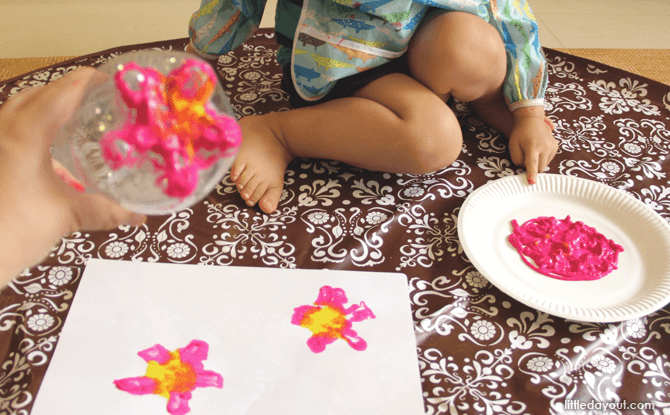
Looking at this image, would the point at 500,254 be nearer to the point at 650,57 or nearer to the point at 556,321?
the point at 556,321

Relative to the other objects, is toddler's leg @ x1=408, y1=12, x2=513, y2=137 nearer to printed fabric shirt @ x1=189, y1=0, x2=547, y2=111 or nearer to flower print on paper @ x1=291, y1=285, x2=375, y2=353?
printed fabric shirt @ x1=189, y1=0, x2=547, y2=111

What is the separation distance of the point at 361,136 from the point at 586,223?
0.90ft

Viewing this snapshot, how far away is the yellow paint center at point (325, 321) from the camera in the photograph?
47 centimetres

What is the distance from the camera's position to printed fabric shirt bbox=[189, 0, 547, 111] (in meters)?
0.59

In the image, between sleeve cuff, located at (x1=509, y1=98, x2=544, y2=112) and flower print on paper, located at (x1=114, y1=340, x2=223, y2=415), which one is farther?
sleeve cuff, located at (x1=509, y1=98, x2=544, y2=112)

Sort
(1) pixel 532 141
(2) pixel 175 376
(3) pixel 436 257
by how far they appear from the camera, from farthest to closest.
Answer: (1) pixel 532 141 < (3) pixel 436 257 < (2) pixel 175 376

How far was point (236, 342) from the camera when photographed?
17.7 inches

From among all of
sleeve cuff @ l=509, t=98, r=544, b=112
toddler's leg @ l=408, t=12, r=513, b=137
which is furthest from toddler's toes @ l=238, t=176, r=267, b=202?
sleeve cuff @ l=509, t=98, r=544, b=112

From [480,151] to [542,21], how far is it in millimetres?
639

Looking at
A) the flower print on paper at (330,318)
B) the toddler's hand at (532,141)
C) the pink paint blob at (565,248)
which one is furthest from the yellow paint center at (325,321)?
the toddler's hand at (532,141)

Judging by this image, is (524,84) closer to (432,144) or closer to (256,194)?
(432,144)

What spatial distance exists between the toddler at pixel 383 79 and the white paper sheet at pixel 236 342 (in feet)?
0.41

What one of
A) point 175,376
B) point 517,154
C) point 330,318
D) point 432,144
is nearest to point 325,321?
point 330,318

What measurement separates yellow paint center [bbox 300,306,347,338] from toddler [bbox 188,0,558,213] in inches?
5.9
